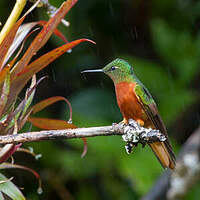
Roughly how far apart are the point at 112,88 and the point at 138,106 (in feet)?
8.72

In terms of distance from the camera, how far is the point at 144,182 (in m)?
3.66

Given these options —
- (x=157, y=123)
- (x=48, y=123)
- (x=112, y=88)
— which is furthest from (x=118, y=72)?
(x=112, y=88)

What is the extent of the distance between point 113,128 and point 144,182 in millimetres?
2388

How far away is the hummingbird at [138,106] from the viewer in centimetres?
194

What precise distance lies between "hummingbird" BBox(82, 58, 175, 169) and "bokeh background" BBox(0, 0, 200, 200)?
171 centimetres

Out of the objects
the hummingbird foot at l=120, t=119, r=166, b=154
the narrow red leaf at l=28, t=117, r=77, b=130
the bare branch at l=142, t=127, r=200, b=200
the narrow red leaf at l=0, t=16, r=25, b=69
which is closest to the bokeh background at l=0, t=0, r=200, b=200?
the bare branch at l=142, t=127, r=200, b=200

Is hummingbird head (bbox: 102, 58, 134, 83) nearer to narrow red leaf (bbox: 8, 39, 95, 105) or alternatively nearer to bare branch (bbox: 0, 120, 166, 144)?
narrow red leaf (bbox: 8, 39, 95, 105)

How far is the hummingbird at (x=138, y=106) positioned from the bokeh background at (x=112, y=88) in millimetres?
1713

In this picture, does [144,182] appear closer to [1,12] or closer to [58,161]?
[58,161]

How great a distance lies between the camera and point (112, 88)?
183 inches

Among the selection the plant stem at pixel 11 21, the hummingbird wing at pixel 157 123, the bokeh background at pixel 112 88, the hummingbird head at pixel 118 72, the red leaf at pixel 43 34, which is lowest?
the bokeh background at pixel 112 88

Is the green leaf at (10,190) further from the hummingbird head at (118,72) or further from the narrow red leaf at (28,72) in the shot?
the hummingbird head at (118,72)

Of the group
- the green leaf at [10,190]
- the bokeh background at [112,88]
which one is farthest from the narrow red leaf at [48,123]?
the bokeh background at [112,88]

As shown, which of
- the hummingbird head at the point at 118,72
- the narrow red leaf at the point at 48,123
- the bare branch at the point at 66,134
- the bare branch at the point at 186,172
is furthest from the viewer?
the bare branch at the point at 186,172
